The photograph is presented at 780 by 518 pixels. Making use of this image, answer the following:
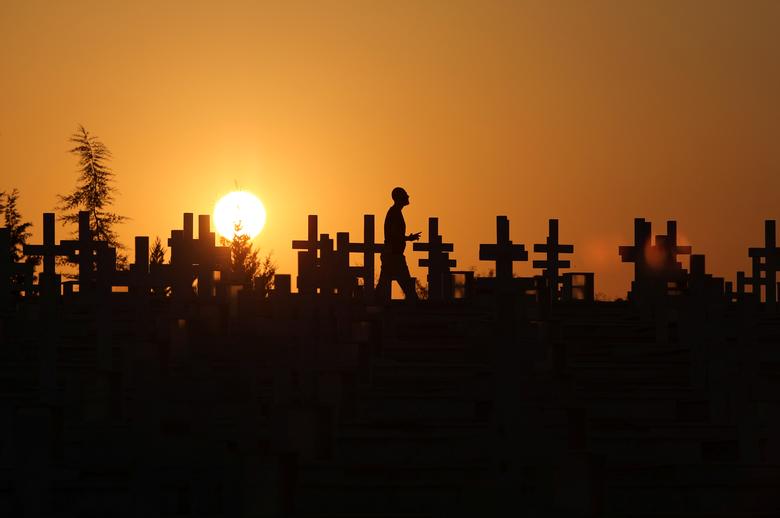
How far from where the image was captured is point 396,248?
27.9 m

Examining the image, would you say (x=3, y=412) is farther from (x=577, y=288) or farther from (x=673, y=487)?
(x=577, y=288)

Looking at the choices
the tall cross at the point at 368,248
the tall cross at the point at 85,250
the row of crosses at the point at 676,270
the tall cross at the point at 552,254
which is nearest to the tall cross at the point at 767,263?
the row of crosses at the point at 676,270

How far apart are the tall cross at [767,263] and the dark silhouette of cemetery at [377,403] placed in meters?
9.57

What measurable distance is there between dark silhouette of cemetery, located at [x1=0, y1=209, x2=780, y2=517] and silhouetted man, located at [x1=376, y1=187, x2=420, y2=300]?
263cm

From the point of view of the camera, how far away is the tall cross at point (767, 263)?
3447cm

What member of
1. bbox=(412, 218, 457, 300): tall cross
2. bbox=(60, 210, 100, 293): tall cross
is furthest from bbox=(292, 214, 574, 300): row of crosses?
bbox=(60, 210, 100, 293): tall cross

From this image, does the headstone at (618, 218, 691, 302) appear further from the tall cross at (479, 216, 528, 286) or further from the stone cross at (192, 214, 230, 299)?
the tall cross at (479, 216, 528, 286)

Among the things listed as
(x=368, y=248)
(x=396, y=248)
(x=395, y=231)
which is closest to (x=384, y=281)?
(x=396, y=248)

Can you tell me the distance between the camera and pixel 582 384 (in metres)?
20.3

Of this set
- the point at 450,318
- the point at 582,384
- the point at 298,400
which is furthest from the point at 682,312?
the point at 298,400

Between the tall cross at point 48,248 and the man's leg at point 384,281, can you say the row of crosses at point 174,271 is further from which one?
the man's leg at point 384,281

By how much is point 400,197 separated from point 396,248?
2.62 feet

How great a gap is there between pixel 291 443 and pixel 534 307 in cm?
578

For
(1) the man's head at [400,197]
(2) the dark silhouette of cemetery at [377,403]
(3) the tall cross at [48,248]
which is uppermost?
(1) the man's head at [400,197]
